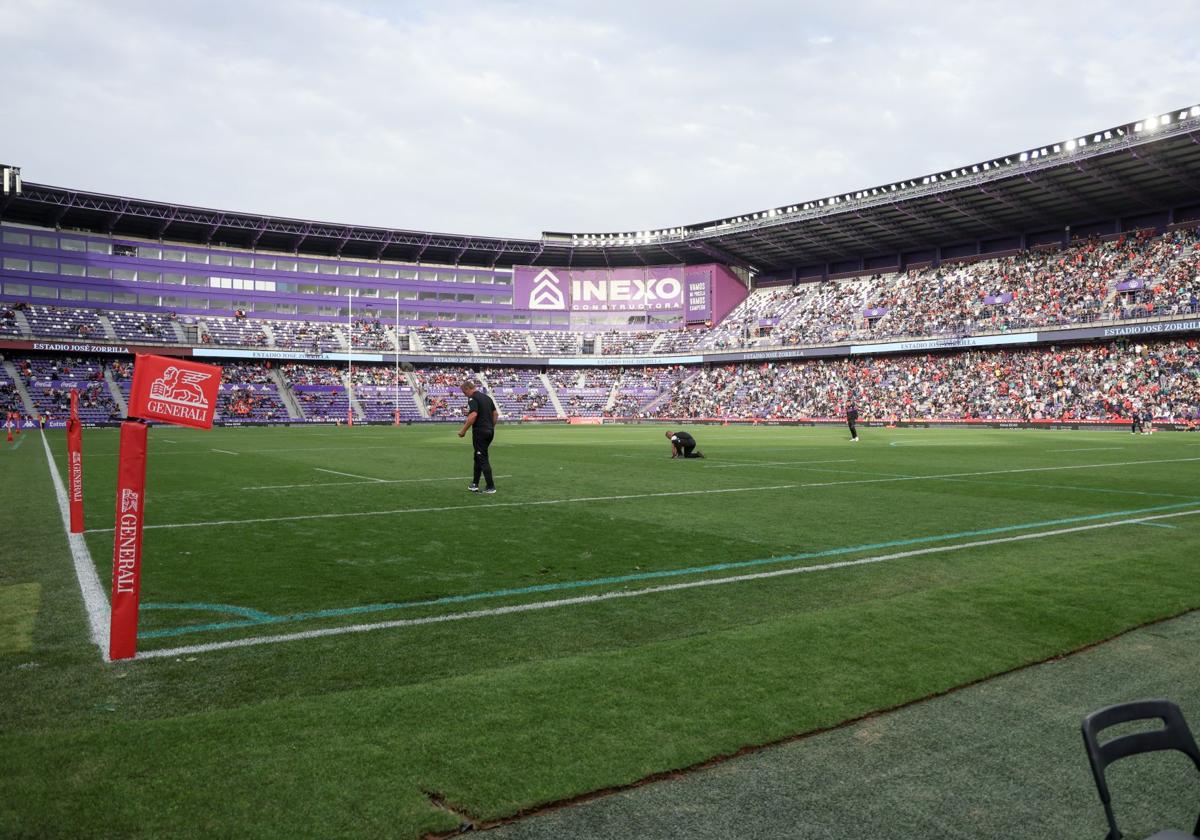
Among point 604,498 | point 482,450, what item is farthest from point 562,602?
point 482,450

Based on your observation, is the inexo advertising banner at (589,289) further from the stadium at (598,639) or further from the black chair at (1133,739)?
the black chair at (1133,739)

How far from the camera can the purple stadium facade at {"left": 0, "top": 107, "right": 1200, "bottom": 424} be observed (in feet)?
173

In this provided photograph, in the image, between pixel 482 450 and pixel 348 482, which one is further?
pixel 348 482

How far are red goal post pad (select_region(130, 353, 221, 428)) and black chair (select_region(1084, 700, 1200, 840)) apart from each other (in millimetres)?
4872

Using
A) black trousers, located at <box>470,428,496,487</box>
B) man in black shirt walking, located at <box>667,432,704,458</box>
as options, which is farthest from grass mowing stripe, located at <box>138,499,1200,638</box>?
man in black shirt walking, located at <box>667,432,704,458</box>

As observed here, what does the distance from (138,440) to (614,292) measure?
83.8 meters

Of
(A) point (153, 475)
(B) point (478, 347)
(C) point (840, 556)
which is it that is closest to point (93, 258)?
(B) point (478, 347)

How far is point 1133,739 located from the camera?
262 centimetres

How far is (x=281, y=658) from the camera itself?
519cm

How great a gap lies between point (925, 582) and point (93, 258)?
8116cm

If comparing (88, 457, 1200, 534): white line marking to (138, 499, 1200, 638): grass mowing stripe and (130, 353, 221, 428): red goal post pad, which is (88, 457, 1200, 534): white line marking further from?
(130, 353, 221, 428): red goal post pad

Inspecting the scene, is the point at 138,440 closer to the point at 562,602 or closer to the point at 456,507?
the point at 562,602

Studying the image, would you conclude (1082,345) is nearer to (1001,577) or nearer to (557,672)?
(1001,577)

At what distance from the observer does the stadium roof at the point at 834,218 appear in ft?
160
